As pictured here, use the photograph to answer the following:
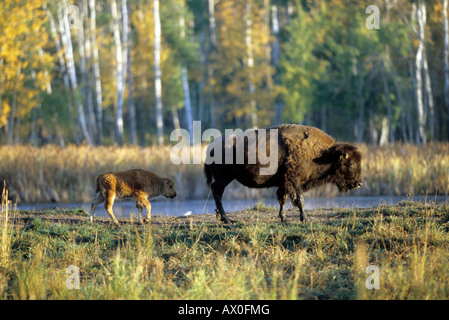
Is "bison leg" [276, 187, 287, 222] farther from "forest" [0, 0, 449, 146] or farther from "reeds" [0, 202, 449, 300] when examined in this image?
"forest" [0, 0, 449, 146]

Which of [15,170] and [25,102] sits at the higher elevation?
[25,102]

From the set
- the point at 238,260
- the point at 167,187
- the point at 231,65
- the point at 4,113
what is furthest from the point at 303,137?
the point at 231,65

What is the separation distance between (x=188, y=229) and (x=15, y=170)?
9160mm

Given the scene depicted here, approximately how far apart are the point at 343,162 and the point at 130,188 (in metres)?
3.84

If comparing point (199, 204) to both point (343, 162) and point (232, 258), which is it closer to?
point (343, 162)

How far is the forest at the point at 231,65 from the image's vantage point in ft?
92.3

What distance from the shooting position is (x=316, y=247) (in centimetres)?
807

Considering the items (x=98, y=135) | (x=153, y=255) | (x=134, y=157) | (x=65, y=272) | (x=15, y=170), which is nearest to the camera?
(x=65, y=272)

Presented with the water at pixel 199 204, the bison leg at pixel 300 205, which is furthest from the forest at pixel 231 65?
the bison leg at pixel 300 205

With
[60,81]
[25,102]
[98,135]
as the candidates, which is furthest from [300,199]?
[60,81]

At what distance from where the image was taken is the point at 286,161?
32.8 feet

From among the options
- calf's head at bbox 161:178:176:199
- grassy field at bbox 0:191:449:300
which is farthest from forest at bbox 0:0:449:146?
grassy field at bbox 0:191:449:300

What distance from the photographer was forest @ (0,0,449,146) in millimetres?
28125

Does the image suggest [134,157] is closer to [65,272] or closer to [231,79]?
[65,272]
